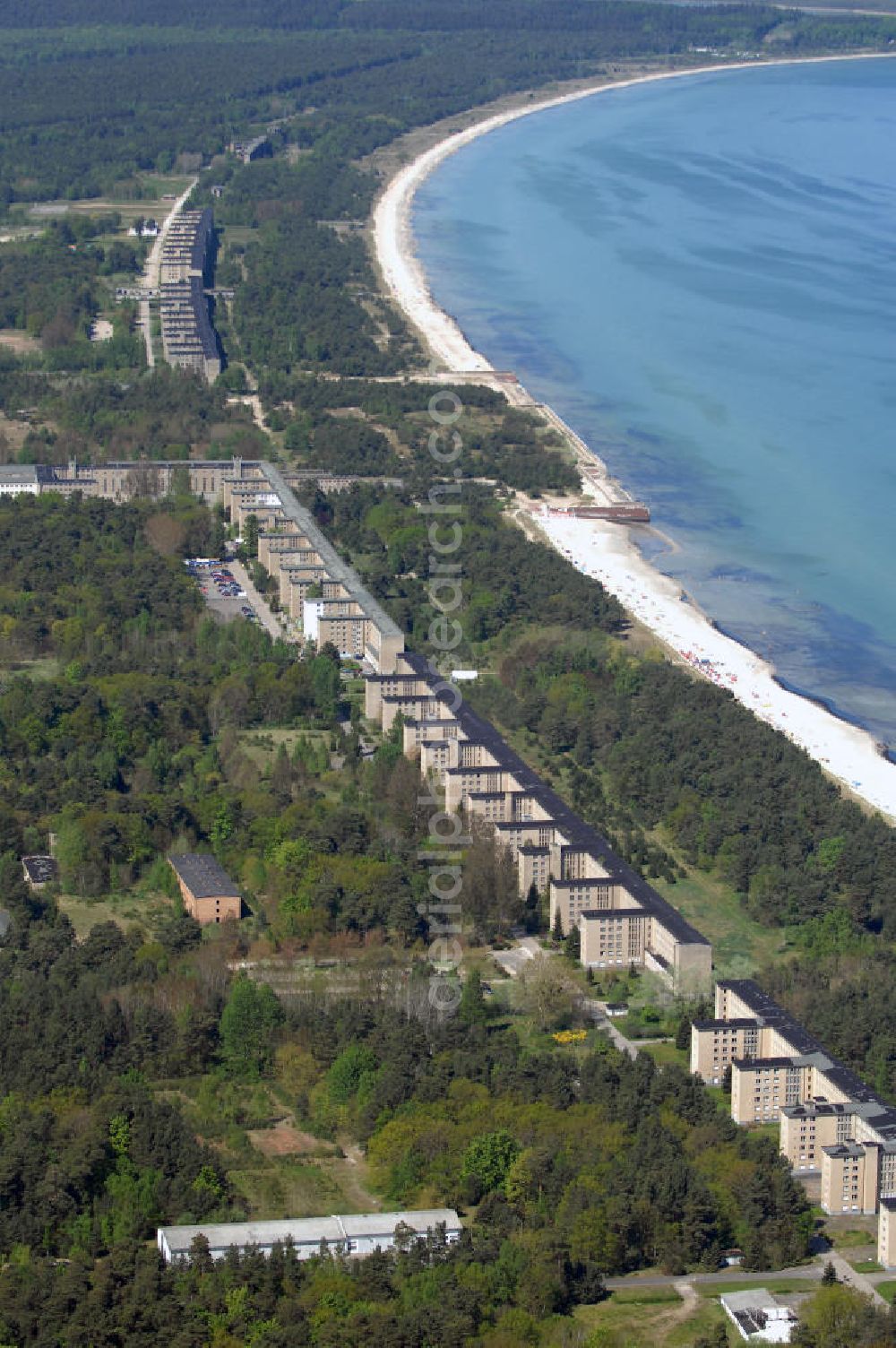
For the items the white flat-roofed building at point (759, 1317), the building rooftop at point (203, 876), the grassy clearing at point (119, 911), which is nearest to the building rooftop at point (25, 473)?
the building rooftop at point (203, 876)

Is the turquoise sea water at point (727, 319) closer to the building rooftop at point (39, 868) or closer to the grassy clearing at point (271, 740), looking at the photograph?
the grassy clearing at point (271, 740)

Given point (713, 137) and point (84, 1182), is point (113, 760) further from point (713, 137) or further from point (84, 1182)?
point (713, 137)

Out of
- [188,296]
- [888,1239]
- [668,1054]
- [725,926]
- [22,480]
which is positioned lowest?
[725,926]

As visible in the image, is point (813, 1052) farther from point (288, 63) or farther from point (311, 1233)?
point (288, 63)

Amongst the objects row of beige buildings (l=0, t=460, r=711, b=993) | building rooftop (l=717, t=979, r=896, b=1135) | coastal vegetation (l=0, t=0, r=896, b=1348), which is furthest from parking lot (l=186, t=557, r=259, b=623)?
building rooftop (l=717, t=979, r=896, b=1135)

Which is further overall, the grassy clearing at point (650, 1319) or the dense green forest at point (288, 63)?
the dense green forest at point (288, 63)

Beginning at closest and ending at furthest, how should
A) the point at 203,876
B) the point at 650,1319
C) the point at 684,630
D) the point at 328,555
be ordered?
the point at 650,1319 → the point at 203,876 → the point at 684,630 → the point at 328,555

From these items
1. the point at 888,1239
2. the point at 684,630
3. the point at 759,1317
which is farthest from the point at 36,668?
the point at 759,1317
